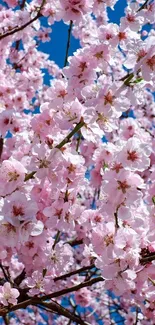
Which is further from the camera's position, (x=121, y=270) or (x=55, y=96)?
(x=55, y=96)

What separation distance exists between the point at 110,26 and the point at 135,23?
208 millimetres

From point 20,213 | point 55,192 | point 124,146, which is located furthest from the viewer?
point 55,192

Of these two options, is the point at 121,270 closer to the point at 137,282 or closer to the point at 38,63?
the point at 137,282

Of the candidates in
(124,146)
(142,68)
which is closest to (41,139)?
(124,146)

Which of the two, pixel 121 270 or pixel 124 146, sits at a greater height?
pixel 124 146

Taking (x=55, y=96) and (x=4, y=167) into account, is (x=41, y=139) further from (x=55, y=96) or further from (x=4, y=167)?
(x=4, y=167)

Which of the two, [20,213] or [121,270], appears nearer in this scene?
[20,213]

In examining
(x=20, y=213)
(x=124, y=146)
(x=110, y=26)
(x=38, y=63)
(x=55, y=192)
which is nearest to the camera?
(x=20, y=213)

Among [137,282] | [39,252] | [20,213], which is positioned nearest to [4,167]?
[20,213]

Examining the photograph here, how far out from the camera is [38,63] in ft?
25.7

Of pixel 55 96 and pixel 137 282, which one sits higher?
pixel 55 96

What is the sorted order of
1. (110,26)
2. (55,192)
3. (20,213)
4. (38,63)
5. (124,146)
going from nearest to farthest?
(20,213) → (124,146) → (55,192) → (110,26) → (38,63)

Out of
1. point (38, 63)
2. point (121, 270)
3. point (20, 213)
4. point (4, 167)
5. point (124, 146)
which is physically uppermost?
point (38, 63)

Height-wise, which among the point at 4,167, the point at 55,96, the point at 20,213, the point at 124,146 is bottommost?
the point at 20,213
